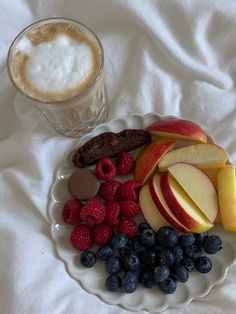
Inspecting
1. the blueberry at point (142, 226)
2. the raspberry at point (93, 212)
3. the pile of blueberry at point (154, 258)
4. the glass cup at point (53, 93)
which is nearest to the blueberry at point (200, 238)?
the pile of blueberry at point (154, 258)

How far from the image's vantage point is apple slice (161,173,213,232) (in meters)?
1.07

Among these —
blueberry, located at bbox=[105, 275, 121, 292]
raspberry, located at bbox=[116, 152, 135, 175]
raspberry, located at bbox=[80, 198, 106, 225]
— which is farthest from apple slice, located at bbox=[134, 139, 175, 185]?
blueberry, located at bbox=[105, 275, 121, 292]

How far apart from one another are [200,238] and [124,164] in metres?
0.23

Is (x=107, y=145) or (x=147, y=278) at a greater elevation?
(x=107, y=145)

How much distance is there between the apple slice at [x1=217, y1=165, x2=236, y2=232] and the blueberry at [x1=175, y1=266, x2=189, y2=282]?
127mm

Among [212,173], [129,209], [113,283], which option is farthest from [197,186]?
[113,283]

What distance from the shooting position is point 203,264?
41.0 inches

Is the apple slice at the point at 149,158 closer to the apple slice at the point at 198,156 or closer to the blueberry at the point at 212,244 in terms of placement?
the apple slice at the point at 198,156

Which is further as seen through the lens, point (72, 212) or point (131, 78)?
point (131, 78)

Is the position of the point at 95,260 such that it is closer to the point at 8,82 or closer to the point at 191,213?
the point at 191,213

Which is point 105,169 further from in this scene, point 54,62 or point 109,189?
point 54,62

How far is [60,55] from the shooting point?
3.44 feet

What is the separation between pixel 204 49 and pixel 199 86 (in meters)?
0.09

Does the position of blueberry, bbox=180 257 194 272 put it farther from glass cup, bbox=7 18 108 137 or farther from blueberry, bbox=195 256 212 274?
glass cup, bbox=7 18 108 137
